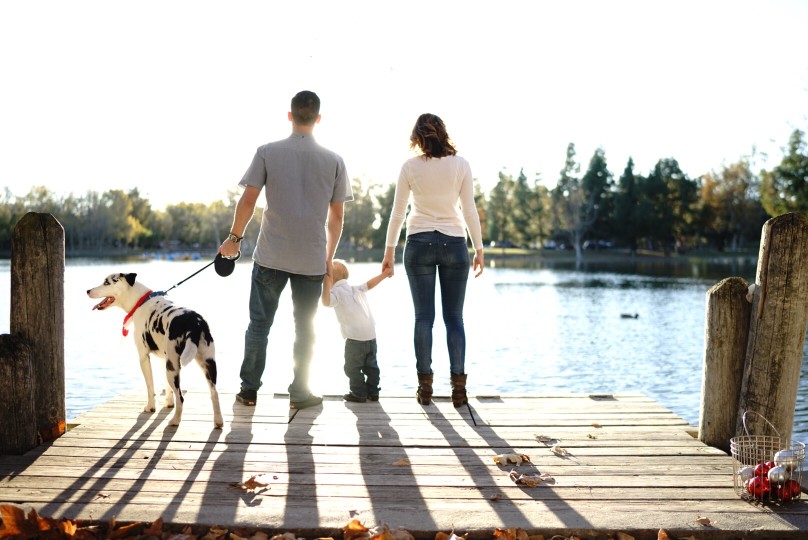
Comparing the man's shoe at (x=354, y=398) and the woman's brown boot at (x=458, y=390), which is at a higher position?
the woman's brown boot at (x=458, y=390)

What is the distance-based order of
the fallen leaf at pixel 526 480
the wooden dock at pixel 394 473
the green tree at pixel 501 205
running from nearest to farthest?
1. the wooden dock at pixel 394 473
2. the fallen leaf at pixel 526 480
3. the green tree at pixel 501 205

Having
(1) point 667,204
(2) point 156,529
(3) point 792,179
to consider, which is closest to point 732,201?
(1) point 667,204

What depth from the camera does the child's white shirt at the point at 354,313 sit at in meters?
5.77

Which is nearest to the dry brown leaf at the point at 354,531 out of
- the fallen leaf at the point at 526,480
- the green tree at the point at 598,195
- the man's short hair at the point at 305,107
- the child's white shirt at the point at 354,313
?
the fallen leaf at the point at 526,480

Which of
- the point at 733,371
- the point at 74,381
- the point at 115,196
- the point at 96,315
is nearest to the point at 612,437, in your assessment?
the point at 733,371

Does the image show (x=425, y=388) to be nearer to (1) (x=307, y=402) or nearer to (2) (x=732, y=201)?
(1) (x=307, y=402)

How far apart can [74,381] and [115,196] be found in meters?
88.2

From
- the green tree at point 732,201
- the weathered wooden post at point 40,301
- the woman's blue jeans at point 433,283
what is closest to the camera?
the weathered wooden post at point 40,301

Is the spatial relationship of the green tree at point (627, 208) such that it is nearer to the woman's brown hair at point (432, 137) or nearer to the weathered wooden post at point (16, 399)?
the woman's brown hair at point (432, 137)

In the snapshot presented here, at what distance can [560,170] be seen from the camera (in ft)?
262

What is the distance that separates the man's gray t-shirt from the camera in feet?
16.5

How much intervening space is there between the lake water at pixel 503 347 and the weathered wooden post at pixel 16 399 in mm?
2184

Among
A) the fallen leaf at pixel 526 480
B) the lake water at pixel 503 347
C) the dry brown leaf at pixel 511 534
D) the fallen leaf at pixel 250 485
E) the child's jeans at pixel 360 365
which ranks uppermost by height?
the child's jeans at pixel 360 365

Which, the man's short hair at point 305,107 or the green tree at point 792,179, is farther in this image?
the green tree at point 792,179
